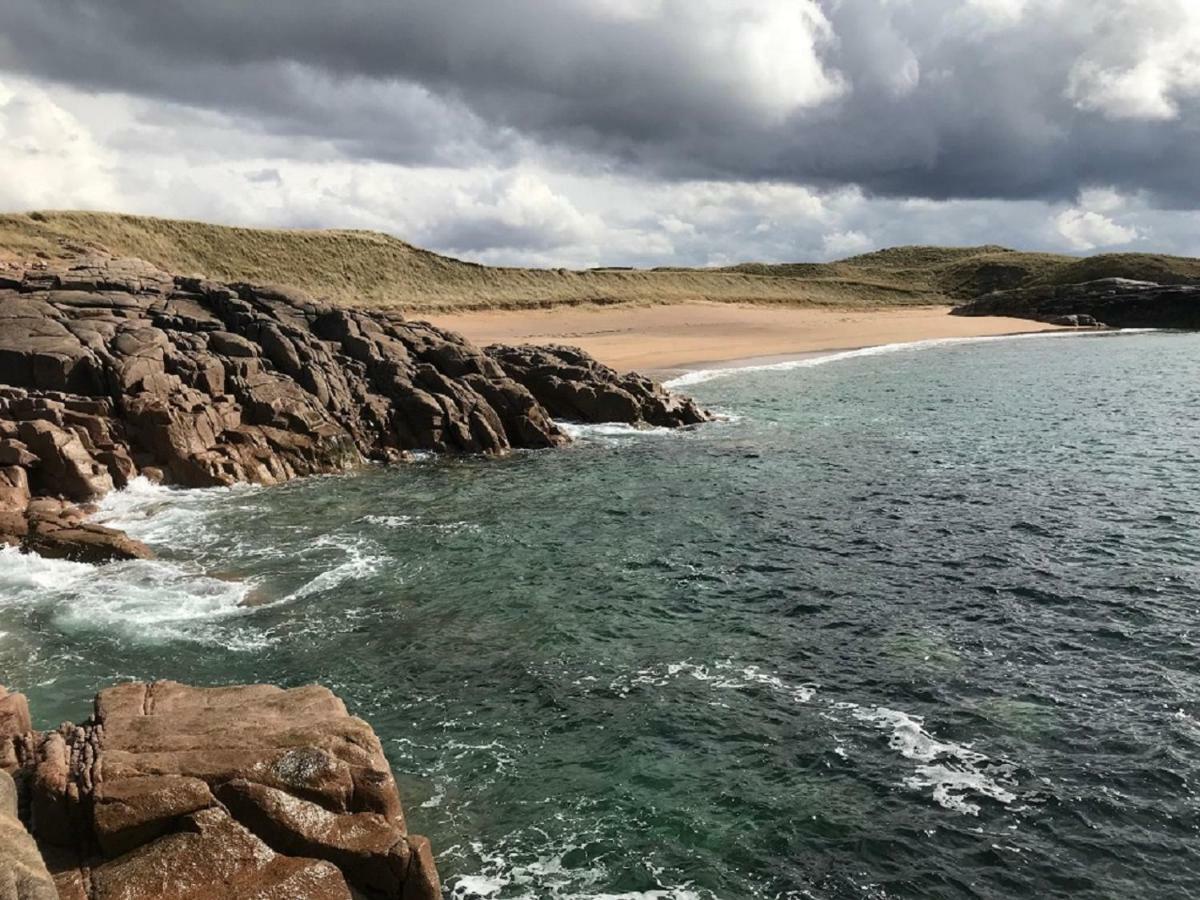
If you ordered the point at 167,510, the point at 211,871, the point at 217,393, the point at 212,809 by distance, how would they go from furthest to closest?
1. the point at 217,393
2. the point at 167,510
3. the point at 212,809
4. the point at 211,871

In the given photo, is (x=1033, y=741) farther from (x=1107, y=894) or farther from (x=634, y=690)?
(x=634, y=690)

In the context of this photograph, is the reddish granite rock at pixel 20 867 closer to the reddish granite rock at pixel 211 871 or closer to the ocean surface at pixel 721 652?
the reddish granite rock at pixel 211 871

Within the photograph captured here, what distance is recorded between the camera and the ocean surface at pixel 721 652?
12.5 metres

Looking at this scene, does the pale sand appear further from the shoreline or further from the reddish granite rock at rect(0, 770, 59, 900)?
the reddish granite rock at rect(0, 770, 59, 900)

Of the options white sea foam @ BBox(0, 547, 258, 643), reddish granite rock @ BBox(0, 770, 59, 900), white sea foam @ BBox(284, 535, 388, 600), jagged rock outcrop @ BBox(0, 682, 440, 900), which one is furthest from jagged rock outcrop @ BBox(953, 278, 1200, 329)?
reddish granite rock @ BBox(0, 770, 59, 900)

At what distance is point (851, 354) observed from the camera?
8512 cm

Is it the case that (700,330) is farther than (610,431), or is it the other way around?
(700,330)

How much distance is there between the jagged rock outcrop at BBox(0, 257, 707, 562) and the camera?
98.2 ft

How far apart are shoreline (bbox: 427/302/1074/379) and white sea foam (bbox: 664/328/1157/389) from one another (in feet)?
3.41

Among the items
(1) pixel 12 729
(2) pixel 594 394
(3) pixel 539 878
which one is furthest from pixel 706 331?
(1) pixel 12 729

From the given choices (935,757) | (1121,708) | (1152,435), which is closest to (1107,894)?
(935,757)

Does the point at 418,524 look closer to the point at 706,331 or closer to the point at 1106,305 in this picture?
the point at 706,331

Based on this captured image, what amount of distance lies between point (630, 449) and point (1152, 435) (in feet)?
79.0

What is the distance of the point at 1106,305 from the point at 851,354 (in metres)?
63.9
